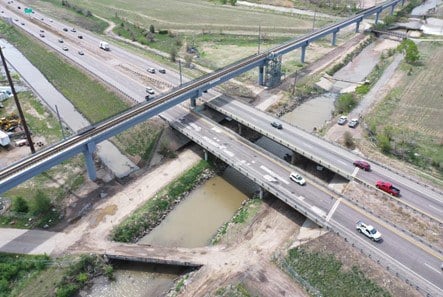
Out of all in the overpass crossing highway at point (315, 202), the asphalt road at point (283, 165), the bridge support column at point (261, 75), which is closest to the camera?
the overpass crossing highway at point (315, 202)

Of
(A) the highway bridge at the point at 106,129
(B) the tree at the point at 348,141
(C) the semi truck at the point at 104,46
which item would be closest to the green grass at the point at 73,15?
(C) the semi truck at the point at 104,46

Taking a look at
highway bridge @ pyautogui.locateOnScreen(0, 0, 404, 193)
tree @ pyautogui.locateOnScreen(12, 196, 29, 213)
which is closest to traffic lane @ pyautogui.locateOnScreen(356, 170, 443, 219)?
highway bridge @ pyautogui.locateOnScreen(0, 0, 404, 193)

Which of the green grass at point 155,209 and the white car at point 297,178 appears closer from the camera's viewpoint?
the green grass at point 155,209

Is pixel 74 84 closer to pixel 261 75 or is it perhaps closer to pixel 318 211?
pixel 261 75

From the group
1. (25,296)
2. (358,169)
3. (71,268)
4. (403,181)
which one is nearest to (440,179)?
(403,181)

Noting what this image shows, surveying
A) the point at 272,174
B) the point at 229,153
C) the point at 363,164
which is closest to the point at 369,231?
the point at 363,164

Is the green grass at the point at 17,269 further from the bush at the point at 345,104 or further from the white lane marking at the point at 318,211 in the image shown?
the bush at the point at 345,104
